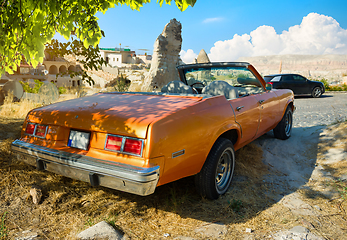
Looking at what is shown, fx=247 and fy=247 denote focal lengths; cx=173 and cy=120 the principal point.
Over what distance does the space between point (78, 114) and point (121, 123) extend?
603 mm

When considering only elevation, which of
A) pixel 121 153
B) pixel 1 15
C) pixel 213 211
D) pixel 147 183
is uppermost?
pixel 1 15

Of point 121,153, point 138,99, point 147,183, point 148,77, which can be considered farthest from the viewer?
point 148,77

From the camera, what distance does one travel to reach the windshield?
4082 millimetres

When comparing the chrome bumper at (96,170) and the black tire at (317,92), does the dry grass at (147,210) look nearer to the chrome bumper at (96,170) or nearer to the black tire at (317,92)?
the chrome bumper at (96,170)

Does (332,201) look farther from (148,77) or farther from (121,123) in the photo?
(148,77)

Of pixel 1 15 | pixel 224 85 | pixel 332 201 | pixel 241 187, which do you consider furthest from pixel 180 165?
pixel 1 15

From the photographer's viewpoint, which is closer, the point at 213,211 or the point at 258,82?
the point at 213,211

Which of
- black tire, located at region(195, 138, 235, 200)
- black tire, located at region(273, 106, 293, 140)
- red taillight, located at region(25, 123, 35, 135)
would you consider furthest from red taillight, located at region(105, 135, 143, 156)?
black tire, located at region(273, 106, 293, 140)

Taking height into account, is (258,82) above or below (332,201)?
above

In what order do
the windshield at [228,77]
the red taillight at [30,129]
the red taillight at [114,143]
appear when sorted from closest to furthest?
the red taillight at [114,143] → the red taillight at [30,129] → the windshield at [228,77]

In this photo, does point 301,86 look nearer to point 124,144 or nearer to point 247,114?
point 247,114

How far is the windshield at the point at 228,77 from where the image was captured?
4.08m

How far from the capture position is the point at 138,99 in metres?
2.99

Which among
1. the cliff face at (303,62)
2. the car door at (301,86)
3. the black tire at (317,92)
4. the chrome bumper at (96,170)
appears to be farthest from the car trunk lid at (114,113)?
the cliff face at (303,62)
